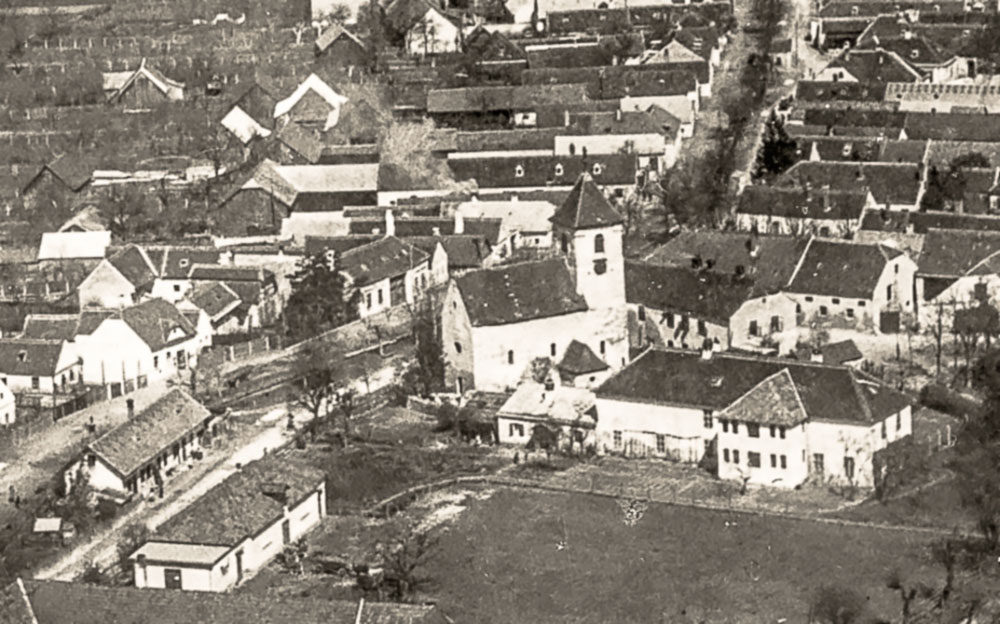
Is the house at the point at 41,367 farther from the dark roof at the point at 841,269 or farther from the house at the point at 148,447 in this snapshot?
the dark roof at the point at 841,269

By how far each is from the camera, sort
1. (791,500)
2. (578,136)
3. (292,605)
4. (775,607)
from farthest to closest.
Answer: (578,136) < (791,500) < (775,607) < (292,605)

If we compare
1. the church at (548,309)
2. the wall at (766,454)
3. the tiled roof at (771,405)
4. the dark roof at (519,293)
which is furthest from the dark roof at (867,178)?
the wall at (766,454)

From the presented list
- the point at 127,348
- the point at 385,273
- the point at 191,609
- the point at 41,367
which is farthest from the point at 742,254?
the point at 191,609

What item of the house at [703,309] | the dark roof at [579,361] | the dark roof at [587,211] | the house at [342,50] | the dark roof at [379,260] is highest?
the house at [342,50]

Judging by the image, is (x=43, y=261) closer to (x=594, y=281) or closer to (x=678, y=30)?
(x=594, y=281)

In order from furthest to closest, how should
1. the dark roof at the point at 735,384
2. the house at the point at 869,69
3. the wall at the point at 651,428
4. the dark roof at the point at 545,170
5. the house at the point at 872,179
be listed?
the house at the point at 869,69 < the dark roof at the point at 545,170 < the house at the point at 872,179 < the wall at the point at 651,428 < the dark roof at the point at 735,384

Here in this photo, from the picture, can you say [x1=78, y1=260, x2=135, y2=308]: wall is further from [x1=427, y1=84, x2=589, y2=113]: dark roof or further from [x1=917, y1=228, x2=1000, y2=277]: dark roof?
[x1=917, y1=228, x2=1000, y2=277]: dark roof

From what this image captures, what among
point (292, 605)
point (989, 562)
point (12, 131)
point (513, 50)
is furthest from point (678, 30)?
point (292, 605)
